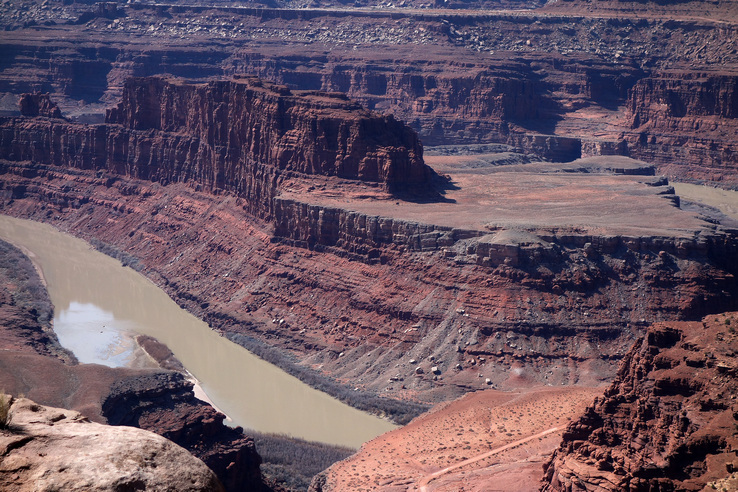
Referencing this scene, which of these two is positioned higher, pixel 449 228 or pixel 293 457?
pixel 449 228

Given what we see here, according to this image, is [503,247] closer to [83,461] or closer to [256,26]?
[83,461]

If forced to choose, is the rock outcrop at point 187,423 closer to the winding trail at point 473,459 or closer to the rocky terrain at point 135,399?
the rocky terrain at point 135,399

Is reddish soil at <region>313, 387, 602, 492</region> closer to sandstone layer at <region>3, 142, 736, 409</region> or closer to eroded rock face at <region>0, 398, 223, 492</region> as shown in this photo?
sandstone layer at <region>3, 142, 736, 409</region>

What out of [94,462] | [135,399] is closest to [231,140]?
[135,399]

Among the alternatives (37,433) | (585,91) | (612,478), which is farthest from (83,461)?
(585,91)

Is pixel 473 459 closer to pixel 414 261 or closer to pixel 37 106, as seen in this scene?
pixel 414 261

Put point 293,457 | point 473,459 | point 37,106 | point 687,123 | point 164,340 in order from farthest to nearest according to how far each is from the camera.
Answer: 1. point 687,123
2. point 37,106
3. point 164,340
4. point 293,457
5. point 473,459

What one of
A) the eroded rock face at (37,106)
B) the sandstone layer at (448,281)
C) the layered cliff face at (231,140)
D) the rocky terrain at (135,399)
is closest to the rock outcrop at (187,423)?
the rocky terrain at (135,399)
